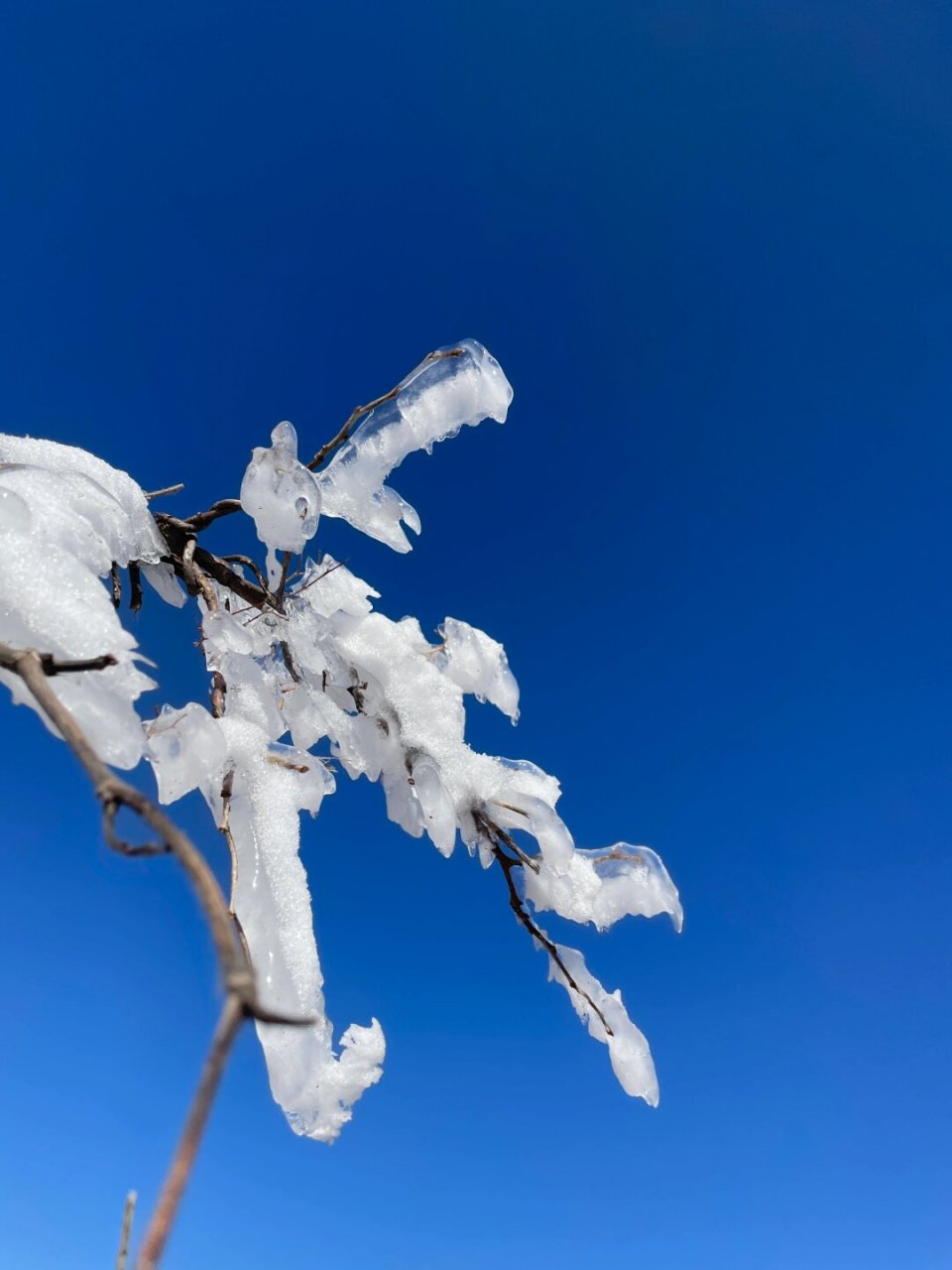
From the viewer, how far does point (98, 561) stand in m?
1.05

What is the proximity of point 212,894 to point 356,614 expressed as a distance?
4.12 ft

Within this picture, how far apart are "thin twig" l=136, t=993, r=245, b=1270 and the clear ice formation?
2.71 feet

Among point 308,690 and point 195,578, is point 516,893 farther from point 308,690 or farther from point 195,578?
point 195,578

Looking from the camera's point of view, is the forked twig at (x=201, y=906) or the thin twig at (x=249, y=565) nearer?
the forked twig at (x=201, y=906)

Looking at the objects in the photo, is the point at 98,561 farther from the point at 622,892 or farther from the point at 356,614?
the point at 622,892

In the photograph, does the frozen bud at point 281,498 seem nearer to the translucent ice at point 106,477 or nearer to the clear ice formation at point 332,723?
the clear ice formation at point 332,723

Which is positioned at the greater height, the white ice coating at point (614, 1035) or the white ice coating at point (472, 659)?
the white ice coating at point (472, 659)

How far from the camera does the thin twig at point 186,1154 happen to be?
229 millimetres

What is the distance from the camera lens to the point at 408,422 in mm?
1555

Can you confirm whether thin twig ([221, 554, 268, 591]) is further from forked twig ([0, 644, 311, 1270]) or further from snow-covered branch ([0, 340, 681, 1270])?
forked twig ([0, 644, 311, 1270])

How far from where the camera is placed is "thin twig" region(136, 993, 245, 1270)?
229mm

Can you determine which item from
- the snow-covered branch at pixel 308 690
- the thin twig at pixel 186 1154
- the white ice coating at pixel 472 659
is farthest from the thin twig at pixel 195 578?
the thin twig at pixel 186 1154

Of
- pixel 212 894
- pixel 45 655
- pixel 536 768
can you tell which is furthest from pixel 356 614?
pixel 212 894

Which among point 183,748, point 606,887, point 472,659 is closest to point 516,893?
point 606,887
